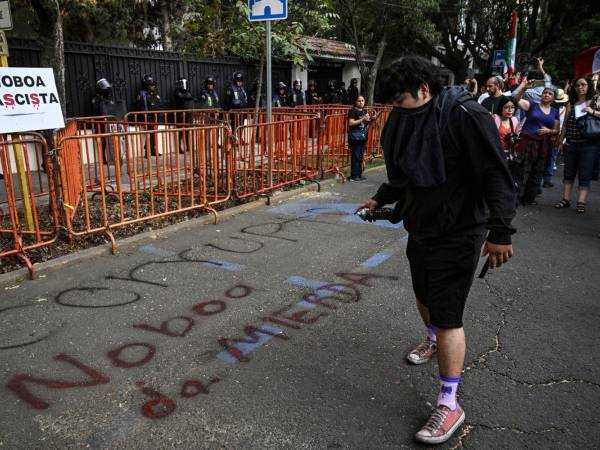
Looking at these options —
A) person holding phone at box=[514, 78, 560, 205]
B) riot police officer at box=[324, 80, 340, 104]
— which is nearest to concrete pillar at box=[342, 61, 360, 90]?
riot police officer at box=[324, 80, 340, 104]

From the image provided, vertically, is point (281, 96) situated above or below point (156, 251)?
above

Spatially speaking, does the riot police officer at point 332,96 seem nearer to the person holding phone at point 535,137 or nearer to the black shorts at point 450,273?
the person holding phone at point 535,137

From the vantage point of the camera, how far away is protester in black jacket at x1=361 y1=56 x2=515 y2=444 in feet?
8.13

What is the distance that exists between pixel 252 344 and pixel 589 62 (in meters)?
8.96

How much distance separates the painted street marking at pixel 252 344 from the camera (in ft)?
11.1

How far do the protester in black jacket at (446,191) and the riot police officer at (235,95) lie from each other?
38.1 ft

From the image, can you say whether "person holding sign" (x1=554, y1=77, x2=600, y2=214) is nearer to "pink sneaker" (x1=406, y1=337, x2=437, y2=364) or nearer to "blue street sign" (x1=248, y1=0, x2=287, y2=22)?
"blue street sign" (x1=248, y1=0, x2=287, y2=22)

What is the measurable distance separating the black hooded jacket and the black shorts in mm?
49

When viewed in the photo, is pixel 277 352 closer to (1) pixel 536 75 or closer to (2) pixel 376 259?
(2) pixel 376 259

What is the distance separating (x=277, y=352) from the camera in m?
3.46

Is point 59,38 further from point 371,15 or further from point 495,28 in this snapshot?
point 495,28

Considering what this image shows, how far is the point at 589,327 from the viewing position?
391 centimetres

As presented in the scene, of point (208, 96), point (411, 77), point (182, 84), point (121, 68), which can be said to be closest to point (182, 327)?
point (411, 77)

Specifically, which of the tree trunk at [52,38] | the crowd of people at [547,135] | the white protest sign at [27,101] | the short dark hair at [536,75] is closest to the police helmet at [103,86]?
the tree trunk at [52,38]
